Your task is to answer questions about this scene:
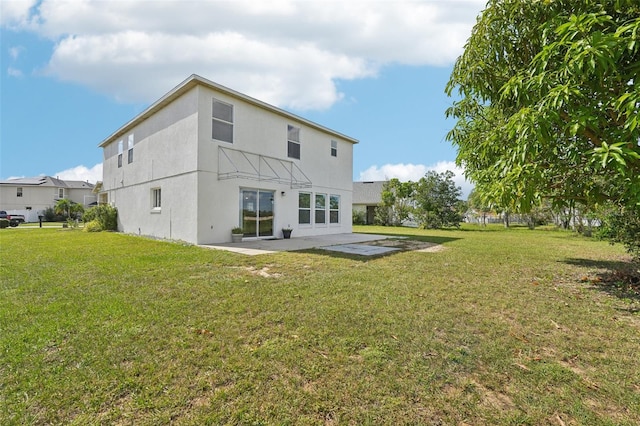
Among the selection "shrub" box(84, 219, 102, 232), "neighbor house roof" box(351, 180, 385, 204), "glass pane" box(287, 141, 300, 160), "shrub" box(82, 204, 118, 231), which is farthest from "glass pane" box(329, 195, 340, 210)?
"neighbor house roof" box(351, 180, 385, 204)

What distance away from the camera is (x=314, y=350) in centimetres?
311

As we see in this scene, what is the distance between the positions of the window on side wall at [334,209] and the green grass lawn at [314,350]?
1171 centimetres

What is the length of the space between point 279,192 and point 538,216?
28728 mm

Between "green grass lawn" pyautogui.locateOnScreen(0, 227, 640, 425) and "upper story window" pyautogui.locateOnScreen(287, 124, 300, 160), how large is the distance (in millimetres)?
10005

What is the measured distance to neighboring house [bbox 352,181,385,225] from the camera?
1367 inches

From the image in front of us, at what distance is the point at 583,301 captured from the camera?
4.98 m

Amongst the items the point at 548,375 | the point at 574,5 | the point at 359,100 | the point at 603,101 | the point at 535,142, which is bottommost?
the point at 548,375

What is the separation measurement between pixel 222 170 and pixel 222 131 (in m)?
1.63

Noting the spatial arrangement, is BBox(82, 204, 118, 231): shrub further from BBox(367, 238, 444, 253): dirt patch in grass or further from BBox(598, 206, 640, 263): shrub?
BBox(598, 206, 640, 263): shrub

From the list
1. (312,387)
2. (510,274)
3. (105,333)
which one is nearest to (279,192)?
(510,274)

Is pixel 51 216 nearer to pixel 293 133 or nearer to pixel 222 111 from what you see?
pixel 222 111

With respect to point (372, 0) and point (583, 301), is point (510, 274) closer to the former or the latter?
point (583, 301)

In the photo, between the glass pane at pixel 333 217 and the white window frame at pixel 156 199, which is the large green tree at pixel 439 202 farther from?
the white window frame at pixel 156 199

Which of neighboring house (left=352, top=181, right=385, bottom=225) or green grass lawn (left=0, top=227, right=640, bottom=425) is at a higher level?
neighboring house (left=352, top=181, right=385, bottom=225)
